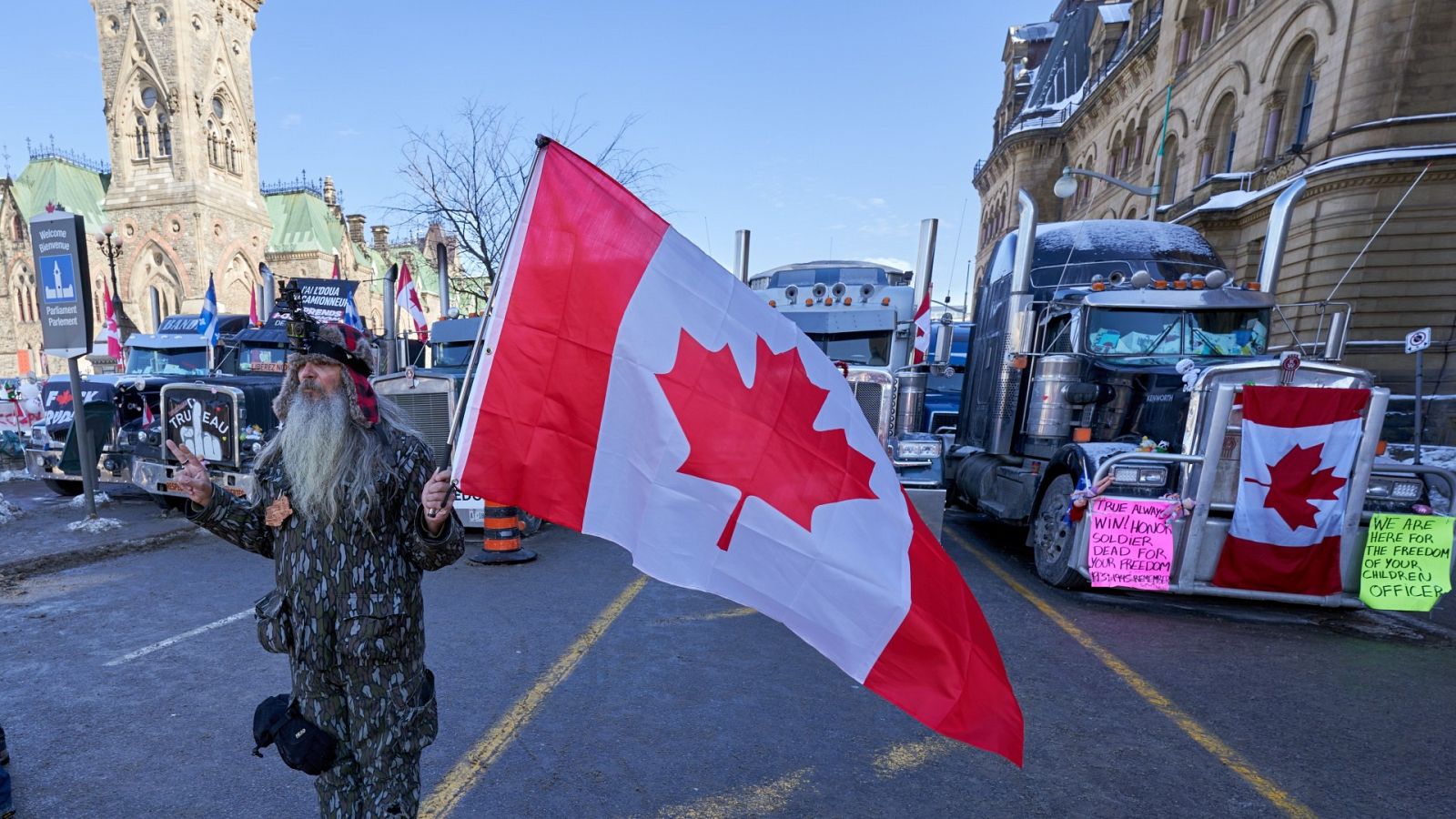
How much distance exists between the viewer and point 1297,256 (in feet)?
59.0

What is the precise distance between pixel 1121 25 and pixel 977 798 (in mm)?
39243

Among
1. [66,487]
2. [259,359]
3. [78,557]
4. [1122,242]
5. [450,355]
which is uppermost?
[1122,242]

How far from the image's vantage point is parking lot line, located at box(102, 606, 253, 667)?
4.20m

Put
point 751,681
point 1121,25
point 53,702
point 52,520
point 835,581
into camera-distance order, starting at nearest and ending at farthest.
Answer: point 835,581, point 53,702, point 751,681, point 52,520, point 1121,25

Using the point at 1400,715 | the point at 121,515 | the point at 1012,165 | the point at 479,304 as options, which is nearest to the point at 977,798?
the point at 1400,715

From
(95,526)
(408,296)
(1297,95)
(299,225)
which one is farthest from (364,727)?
(299,225)

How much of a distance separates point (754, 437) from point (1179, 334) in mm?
6417

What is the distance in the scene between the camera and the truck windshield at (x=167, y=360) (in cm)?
1187

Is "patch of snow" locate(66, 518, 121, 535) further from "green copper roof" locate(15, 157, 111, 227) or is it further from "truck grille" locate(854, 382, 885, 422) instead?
"green copper roof" locate(15, 157, 111, 227)

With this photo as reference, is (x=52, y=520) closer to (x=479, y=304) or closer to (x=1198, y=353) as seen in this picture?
(x=1198, y=353)

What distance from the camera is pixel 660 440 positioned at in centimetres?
204

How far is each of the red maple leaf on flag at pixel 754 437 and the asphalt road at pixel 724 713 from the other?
5.76ft

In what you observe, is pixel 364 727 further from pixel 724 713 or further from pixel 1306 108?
pixel 1306 108

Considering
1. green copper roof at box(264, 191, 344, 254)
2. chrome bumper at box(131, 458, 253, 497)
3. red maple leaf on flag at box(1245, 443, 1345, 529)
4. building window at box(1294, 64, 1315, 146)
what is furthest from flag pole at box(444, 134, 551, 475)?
green copper roof at box(264, 191, 344, 254)
